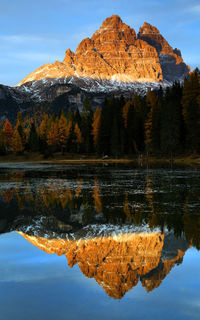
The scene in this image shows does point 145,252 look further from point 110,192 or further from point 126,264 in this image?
point 110,192

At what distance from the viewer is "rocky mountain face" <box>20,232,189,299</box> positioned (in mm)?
7785

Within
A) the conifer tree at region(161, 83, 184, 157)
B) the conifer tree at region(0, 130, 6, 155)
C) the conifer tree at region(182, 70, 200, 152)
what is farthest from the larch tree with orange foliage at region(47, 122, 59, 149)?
the conifer tree at region(182, 70, 200, 152)

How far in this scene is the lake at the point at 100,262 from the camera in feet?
21.1

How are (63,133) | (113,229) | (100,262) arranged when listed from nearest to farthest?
1. (100,262)
2. (113,229)
3. (63,133)

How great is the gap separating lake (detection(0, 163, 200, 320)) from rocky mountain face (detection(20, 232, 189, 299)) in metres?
0.02

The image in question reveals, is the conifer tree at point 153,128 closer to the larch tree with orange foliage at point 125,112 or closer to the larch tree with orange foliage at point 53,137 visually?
the larch tree with orange foliage at point 125,112

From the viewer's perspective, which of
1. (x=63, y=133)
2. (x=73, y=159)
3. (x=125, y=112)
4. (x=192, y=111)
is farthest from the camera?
(x=63, y=133)

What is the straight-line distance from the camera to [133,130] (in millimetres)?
85562

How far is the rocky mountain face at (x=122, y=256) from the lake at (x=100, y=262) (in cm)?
2

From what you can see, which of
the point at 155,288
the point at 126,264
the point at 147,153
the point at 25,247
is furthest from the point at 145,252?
the point at 147,153

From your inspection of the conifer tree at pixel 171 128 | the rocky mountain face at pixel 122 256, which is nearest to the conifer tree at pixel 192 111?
the conifer tree at pixel 171 128

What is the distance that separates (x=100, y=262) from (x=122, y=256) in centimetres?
83

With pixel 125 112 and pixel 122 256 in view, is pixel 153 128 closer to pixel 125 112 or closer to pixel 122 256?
pixel 125 112

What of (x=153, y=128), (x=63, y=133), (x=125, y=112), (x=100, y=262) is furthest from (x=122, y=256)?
(x=63, y=133)
